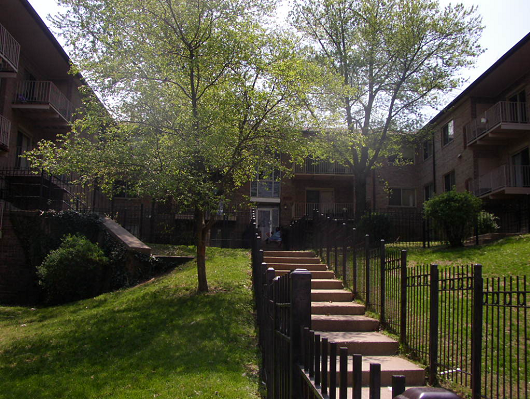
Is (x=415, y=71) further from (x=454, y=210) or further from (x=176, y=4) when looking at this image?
(x=176, y=4)

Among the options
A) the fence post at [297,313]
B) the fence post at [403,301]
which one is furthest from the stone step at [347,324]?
the fence post at [297,313]

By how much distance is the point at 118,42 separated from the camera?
12.2 metres

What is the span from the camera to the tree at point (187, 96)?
459 inches

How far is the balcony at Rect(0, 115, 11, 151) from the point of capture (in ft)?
60.9

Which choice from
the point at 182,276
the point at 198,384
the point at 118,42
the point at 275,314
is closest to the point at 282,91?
the point at 118,42

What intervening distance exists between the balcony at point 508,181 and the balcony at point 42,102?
1925cm

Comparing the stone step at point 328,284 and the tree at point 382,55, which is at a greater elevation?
the tree at point 382,55

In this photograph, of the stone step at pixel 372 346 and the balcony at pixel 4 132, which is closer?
the stone step at pixel 372 346

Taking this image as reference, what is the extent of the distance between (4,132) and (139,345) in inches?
543

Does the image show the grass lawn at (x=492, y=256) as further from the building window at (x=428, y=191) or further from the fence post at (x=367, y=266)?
the building window at (x=428, y=191)

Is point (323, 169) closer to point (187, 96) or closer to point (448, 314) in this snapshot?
point (187, 96)

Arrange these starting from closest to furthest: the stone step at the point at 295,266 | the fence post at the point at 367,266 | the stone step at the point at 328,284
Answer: the fence post at the point at 367,266 → the stone step at the point at 328,284 → the stone step at the point at 295,266

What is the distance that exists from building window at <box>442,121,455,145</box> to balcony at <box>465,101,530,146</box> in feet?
12.2

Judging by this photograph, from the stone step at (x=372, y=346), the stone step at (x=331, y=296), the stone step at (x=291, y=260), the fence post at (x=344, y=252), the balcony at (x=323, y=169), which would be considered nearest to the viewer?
the stone step at (x=372, y=346)
